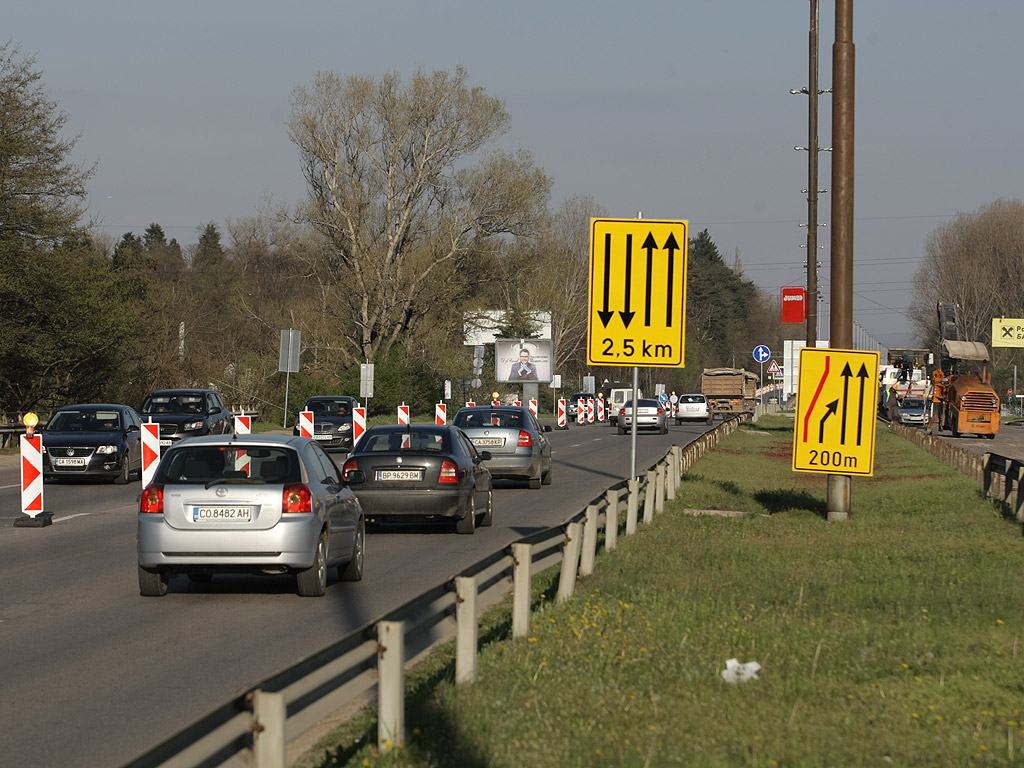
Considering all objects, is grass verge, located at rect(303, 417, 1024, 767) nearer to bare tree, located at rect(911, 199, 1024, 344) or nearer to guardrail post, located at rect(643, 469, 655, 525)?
guardrail post, located at rect(643, 469, 655, 525)

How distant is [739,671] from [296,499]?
16.8ft

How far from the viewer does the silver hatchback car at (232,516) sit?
464 inches

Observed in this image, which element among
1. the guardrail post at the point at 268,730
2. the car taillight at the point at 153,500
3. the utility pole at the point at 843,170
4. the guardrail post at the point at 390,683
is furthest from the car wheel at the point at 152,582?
the utility pole at the point at 843,170

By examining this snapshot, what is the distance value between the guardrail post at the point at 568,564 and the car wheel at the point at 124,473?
708 inches

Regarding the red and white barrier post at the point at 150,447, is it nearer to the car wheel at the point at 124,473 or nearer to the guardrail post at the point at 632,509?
the car wheel at the point at 124,473

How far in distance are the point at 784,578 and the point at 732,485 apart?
1349 cm

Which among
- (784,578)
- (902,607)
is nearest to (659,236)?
(784,578)

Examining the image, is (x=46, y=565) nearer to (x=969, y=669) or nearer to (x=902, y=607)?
(x=902, y=607)

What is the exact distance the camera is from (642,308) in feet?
49.7

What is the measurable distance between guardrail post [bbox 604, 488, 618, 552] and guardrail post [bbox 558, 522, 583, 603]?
8.99 feet

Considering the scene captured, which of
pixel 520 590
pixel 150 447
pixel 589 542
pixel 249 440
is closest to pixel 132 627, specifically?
pixel 249 440

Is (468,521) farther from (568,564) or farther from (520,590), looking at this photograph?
(520,590)

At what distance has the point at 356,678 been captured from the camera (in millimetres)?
5809

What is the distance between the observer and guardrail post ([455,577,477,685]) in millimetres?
7371
